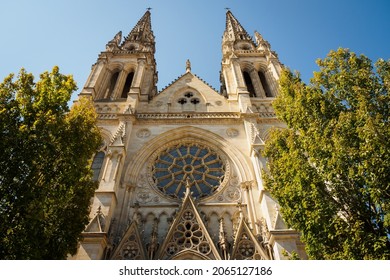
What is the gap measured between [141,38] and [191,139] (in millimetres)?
16765

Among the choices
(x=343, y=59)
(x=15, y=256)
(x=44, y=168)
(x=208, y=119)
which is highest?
(x=208, y=119)

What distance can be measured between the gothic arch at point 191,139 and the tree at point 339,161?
5818 mm

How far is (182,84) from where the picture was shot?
22.3 metres

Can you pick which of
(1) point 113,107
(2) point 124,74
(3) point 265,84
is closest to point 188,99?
(1) point 113,107

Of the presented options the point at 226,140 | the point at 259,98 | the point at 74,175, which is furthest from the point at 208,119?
the point at 74,175

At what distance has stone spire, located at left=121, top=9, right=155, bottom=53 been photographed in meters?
27.9

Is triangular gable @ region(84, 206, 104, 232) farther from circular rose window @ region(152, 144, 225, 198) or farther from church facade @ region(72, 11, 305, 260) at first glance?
circular rose window @ region(152, 144, 225, 198)

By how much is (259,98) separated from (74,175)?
15.9 meters

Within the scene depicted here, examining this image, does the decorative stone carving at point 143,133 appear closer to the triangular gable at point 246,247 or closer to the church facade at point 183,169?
the church facade at point 183,169

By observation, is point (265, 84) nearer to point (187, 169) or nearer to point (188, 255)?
point (187, 169)

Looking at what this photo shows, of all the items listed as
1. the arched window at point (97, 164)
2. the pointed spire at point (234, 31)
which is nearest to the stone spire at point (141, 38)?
the pointed spire at point (234, 31)

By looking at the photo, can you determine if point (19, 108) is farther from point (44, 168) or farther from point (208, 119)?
point (208, 119)

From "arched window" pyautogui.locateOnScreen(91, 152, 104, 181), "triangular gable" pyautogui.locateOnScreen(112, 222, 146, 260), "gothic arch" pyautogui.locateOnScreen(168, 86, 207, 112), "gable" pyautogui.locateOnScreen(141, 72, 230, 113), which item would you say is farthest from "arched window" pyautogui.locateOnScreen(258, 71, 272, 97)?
"triangular gable" pyautogui.locateOnScreen(112, 222, 146, 260)

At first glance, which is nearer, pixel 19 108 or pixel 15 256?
pixel 15 256
